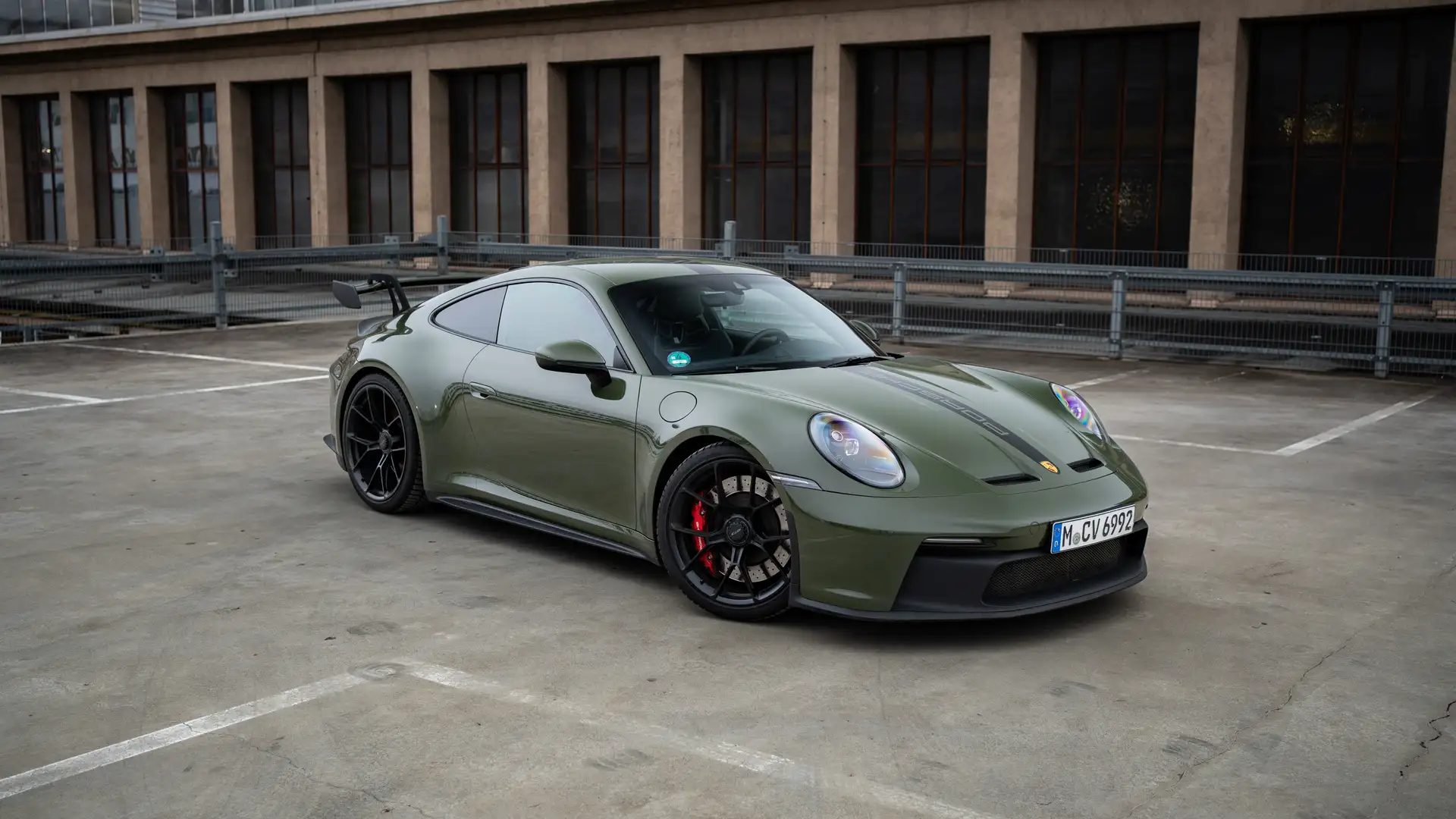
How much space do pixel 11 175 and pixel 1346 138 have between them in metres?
38.0

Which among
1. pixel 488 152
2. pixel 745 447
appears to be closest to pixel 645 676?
pixel 745 447

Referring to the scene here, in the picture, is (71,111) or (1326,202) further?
(71,111)

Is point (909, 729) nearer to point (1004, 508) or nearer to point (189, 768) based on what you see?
point (1004, 508)

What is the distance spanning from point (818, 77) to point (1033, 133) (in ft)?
14.6

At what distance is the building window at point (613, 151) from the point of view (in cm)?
3127

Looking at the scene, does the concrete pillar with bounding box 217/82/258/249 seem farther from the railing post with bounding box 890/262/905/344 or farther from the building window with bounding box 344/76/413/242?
the railing post with bounding box 890/262/905/344

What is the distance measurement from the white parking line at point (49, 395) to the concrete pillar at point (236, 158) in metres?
26.3

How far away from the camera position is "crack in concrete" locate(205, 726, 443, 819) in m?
3.71

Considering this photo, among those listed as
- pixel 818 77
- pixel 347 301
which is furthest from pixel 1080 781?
pixel 818 77

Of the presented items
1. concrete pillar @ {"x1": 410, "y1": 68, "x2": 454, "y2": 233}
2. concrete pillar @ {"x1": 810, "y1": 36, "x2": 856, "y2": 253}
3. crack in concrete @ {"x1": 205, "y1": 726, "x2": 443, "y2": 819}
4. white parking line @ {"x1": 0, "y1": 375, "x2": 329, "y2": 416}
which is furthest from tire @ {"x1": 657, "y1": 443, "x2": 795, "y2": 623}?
concrete pillar @ {"x1": 410, "y1": 68, "x2": 454, "y2": 233}

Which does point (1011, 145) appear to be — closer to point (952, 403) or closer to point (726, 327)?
point (726, 327)

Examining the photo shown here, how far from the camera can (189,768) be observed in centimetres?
397

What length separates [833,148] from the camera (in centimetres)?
2791

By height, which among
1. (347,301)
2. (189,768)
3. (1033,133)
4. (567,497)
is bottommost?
(189,768)
